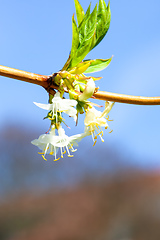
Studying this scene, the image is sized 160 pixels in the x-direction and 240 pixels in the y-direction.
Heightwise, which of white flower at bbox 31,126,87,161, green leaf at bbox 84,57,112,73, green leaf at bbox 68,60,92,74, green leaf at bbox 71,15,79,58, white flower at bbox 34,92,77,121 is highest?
green leaf at bbox 71,15,79,58

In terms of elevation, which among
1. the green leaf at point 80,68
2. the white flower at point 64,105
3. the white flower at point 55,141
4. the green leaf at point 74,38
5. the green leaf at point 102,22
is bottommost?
the white flower at point 55,141

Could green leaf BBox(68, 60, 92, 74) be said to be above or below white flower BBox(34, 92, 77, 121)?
above

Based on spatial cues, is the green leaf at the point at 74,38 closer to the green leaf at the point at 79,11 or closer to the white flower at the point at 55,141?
the green leaf at the point at 79,11

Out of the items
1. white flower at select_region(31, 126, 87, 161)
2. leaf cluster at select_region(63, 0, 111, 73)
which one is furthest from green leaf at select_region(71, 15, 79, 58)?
white flower at select_region(31, 126, 87, 161)

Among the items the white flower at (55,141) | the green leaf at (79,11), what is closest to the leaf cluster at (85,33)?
the green leaf at (79,11)

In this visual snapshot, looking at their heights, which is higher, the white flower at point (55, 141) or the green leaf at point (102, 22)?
the green leaf at point (102, 22)

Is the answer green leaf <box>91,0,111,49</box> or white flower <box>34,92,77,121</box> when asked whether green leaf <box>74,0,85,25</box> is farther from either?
white flower <box>34,92,77,121</box>

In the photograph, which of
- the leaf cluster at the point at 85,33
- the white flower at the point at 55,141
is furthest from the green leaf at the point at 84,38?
the white flower at the point at 55,141

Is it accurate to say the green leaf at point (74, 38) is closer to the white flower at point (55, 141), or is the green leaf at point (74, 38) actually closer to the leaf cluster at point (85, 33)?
the leaf cluster at point (85, 33)

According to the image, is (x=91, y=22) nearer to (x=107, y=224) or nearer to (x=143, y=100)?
Answer: (x=143, y=100)
